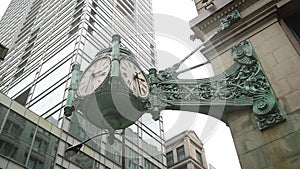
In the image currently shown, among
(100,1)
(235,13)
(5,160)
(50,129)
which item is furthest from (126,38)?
(235,13)

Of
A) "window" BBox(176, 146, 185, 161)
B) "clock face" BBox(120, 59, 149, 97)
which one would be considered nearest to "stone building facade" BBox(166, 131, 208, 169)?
"window" BBox(176, 146, 185, 161)

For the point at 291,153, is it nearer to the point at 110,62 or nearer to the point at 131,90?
the point at 131,90

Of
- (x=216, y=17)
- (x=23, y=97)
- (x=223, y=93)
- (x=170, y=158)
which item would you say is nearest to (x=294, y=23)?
(x=216, y=17)

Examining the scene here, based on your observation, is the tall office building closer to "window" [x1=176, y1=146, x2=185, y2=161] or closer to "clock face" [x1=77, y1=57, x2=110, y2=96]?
"clock face" [x1=77, y1=57, x2=110, y2=96]

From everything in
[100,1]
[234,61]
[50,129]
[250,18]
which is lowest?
[234,61]

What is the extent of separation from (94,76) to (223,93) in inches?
73.7

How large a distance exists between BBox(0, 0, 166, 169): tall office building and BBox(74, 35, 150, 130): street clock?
1423 millimetres

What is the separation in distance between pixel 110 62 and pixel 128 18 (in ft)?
176

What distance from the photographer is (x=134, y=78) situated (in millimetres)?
4383

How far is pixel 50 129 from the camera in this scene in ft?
83.1

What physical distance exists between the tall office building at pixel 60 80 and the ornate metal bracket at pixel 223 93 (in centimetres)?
100

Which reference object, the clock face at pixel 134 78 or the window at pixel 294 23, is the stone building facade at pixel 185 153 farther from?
the clock face at pixel 134 78

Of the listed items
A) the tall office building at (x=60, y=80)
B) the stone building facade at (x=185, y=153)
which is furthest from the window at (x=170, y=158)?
the tall office building at (x=60, y=80)

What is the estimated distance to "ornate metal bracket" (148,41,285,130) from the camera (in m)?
4.51
